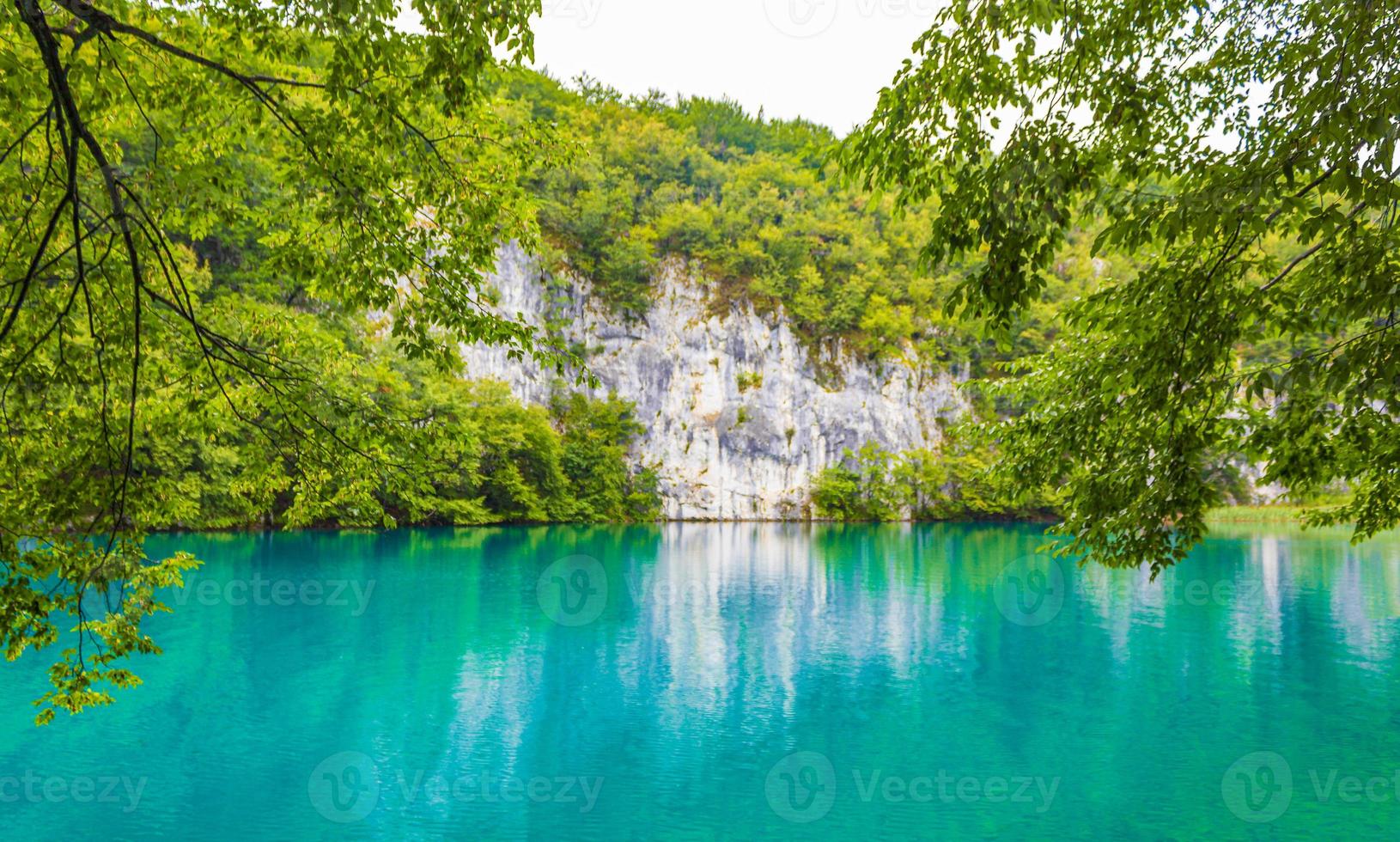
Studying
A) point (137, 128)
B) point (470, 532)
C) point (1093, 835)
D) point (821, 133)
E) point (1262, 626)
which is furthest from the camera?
point (821, 133)

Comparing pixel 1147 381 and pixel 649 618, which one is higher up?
pixel 1147 381

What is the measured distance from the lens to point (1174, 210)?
3990 mm

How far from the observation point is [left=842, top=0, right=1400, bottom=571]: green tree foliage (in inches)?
141

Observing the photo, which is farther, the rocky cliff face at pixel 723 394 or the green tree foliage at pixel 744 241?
the green tree foliage at pixel 744 241

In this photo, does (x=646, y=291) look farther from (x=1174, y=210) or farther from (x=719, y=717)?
(x=1174, y=210)

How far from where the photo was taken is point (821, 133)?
76500mm

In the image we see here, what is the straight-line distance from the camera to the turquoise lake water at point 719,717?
8172 millimetres

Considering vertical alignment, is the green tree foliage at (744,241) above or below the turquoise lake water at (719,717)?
above

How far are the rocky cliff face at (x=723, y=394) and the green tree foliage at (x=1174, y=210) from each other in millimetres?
42335

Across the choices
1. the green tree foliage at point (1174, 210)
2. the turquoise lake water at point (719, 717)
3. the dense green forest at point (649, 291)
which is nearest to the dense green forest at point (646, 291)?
the dense green forest at point (649, 291)

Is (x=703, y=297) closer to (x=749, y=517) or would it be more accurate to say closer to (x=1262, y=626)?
(x=749, y=517)

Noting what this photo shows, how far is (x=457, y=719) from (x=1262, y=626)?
51.8 ft

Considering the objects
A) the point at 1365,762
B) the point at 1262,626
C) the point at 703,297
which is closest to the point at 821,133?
the point at 703,297

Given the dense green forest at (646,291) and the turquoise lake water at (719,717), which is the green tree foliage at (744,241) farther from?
the turquoise lake water at (719,717)
